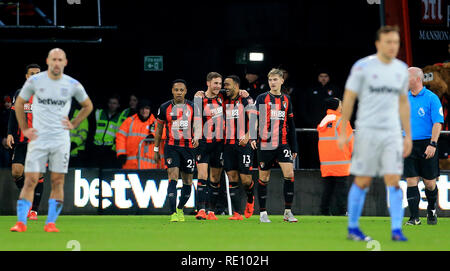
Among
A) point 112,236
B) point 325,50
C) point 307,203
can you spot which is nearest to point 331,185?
point 307,203

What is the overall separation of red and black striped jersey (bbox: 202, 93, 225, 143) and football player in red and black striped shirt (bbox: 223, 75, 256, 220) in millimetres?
98

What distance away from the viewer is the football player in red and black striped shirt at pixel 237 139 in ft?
45.3

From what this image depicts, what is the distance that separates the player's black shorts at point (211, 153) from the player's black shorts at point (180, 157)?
13.0 inches

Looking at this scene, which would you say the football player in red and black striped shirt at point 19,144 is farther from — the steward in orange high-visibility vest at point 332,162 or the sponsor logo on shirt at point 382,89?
the sponsor logo on shirt at point 382,89

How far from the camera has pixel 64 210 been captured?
16.3m

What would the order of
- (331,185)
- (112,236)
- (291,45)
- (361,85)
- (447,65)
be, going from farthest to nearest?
(291,45), (447,65), (331,185), (112,236), (361,85)

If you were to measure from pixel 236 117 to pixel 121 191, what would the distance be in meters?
3.30

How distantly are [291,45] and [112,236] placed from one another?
11.0 meters

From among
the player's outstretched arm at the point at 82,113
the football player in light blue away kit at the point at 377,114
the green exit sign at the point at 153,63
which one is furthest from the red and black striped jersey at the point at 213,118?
the green exit sign at the point at 153,63

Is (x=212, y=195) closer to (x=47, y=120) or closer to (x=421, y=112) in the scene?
(x=421, y=112)

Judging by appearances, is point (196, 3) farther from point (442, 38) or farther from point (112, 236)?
point (112, 236)

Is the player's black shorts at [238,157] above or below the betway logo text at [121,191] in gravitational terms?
above

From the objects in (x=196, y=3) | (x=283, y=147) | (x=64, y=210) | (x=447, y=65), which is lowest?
(x=64, y=210)

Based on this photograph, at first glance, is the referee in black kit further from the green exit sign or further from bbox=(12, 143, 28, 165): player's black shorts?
the green exit sign
